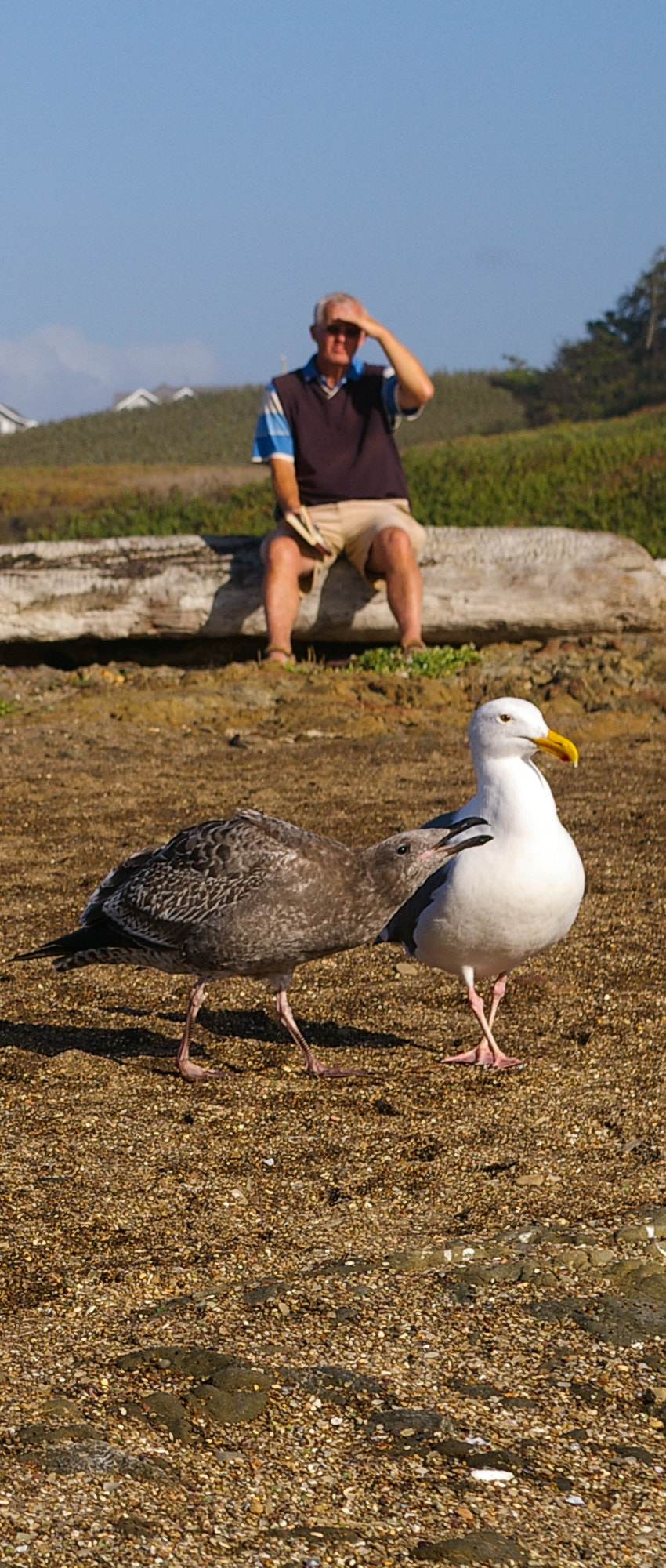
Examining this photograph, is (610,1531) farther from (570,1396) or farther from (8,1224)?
(8,1224)

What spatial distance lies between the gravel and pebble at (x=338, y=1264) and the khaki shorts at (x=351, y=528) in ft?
16.0

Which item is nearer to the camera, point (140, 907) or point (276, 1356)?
point (276, 1356)

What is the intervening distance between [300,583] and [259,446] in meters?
1.02

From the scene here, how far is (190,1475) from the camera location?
2.47m

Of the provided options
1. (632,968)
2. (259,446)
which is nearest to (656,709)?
(259,446)

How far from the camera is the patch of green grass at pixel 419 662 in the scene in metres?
10.7

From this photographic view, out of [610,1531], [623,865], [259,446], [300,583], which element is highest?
[259,446]

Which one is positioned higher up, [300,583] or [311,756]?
[300,583]

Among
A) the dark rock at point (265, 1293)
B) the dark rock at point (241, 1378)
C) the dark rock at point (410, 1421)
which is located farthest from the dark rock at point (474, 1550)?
the dark rock at point (265, 1293)

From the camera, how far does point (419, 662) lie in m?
10.8

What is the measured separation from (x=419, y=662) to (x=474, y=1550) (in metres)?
8.74

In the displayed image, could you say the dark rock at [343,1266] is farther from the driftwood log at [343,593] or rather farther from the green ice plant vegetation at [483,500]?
the green ice plant vegetation at [483,500]

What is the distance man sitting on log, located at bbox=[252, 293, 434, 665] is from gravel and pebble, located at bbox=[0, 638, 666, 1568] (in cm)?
460

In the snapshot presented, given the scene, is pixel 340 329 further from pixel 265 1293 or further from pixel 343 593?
pixel 265 1293
